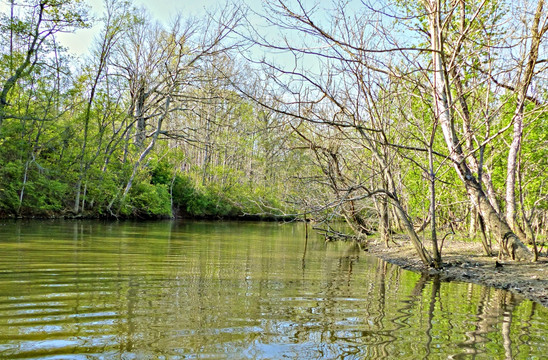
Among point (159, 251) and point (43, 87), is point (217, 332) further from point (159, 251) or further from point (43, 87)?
point (43, 87)

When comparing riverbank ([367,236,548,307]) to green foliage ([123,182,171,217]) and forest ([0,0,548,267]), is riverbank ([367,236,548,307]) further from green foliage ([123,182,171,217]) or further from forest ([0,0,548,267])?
green foliage ([123,182,171,217])

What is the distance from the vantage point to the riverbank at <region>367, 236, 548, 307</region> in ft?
20.3

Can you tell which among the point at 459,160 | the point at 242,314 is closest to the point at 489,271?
the point at 459,160

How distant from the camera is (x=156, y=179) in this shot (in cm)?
3066

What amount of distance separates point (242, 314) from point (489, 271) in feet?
18.2

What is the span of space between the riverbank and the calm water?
44 centimetres

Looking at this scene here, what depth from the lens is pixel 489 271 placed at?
764 centimetres

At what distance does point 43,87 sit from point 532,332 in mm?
21524

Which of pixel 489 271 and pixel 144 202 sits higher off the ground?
pixel 144 202

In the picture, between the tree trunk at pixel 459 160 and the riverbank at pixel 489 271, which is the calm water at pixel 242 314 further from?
the tree trunk at pixel 459 160

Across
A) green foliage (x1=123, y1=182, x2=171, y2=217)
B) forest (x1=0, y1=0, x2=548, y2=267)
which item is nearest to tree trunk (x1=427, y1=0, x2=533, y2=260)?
forest (x1=0, y1=0, x2=548, y2=267)

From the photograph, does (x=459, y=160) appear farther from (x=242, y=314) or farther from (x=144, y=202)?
(x=144, y=202)

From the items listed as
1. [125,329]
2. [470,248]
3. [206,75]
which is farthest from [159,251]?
[206,75]

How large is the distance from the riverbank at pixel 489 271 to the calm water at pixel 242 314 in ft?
1.46
